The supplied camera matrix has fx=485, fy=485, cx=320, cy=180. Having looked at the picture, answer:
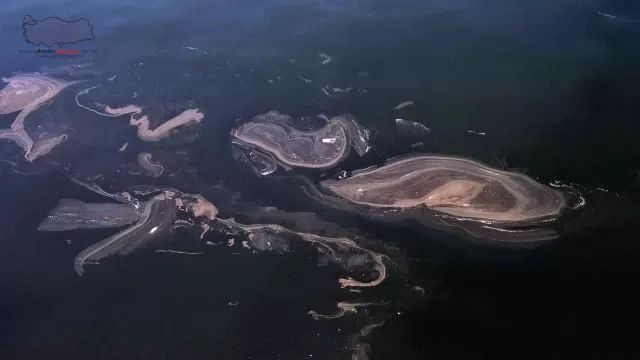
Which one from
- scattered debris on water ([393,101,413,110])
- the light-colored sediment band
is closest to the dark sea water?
scattered debris on water ([393,101,413,110])

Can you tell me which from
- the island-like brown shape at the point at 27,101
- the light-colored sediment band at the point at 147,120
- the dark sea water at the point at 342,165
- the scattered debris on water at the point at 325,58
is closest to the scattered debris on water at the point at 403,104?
the dark sea water at the point at 342,165

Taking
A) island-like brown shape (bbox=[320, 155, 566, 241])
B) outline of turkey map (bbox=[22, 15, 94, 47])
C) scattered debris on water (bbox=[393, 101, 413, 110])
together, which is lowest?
island-like brown shape (bbox=[320, 155, 566, 241])

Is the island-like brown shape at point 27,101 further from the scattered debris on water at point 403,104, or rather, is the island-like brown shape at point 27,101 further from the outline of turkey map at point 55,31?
the scattered debris on water at point 403,104

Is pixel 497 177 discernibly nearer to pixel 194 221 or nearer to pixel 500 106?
pixel 500 106

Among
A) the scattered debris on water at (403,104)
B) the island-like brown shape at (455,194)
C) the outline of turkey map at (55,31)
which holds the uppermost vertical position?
the outline of turkey map at (55,31)

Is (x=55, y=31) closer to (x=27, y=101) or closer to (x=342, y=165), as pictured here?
(x=27, y=101)

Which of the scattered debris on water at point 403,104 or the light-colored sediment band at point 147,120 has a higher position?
the scattered debris on water at point 403,104

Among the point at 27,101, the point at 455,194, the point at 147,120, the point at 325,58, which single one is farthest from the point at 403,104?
the point at 27,101

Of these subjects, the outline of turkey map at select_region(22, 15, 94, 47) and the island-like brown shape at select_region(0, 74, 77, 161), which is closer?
the island-like brown shape at select_region(0, 74, 77, 161)

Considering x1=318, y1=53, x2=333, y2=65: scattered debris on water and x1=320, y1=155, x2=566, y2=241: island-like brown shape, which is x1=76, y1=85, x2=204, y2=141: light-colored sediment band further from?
x1=320, y1=155, x2=566, y2=241: island-like brown shape
